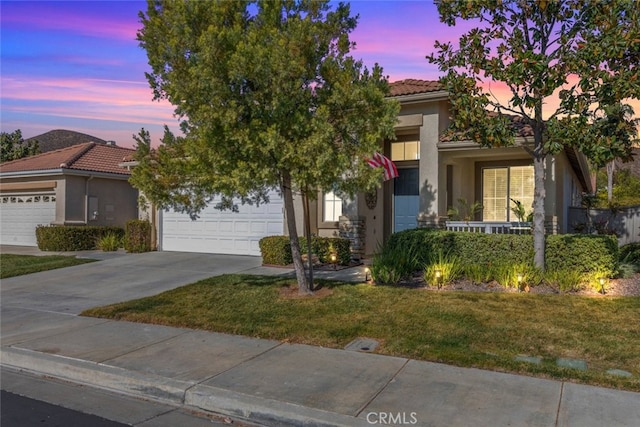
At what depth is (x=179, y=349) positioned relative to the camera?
6711mm

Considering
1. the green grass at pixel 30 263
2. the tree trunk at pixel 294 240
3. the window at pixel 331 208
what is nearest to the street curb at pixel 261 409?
the tree trunk at pixel 294 240

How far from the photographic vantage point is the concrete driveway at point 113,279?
1025cm

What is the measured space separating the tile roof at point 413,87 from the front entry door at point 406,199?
226 centimetres

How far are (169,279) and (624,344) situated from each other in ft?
30.3

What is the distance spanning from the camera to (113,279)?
12406 millimetres

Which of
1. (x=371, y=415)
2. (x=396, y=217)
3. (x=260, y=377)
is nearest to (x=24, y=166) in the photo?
(x=396, y=217)

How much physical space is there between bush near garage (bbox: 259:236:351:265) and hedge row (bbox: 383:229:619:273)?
1.35m

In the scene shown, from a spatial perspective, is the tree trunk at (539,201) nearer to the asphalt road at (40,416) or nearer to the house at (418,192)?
the house at (418,192)

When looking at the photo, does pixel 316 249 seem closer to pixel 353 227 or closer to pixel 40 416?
pixel 353 227

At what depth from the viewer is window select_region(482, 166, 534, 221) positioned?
14.4 meters

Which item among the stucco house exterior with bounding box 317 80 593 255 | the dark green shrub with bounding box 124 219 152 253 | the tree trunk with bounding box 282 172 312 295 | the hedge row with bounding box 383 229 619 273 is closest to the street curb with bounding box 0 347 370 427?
the tree trunk with bounding box 282 172 312 295

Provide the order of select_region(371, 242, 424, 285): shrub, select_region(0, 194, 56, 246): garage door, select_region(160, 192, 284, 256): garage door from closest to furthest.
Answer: select_region(371, 242, 424, 285): shrub, select_region(160, 192, 284, 256): garage door, select_region(0, 194, 56, 246): garage door

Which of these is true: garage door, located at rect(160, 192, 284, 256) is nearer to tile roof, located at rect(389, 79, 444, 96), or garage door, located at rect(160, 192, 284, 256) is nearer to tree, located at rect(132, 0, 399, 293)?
tile roof, located at rect(389, 79, 444, 96)

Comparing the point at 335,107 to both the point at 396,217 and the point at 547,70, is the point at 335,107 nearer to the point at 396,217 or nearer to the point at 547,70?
the point at 547,70
